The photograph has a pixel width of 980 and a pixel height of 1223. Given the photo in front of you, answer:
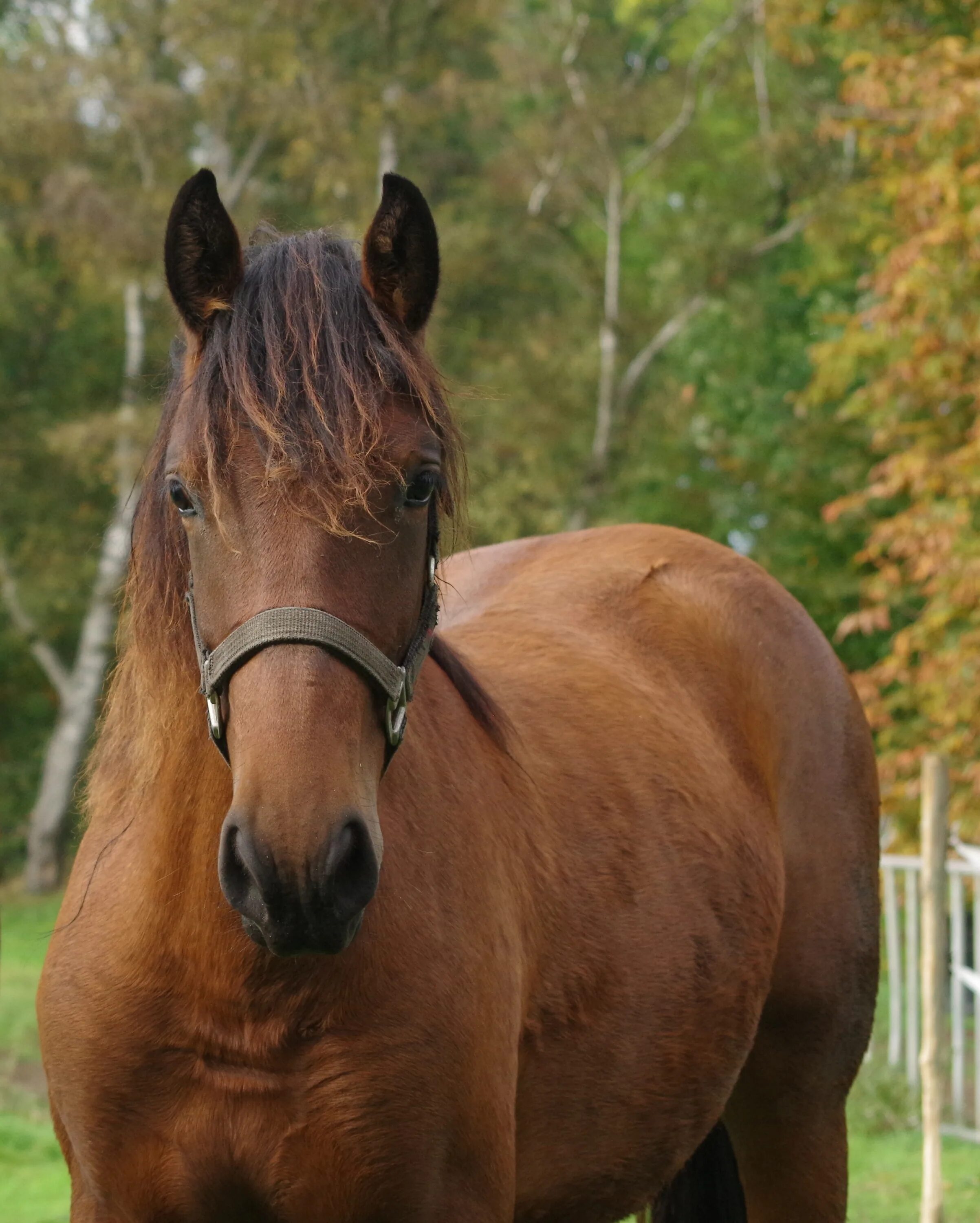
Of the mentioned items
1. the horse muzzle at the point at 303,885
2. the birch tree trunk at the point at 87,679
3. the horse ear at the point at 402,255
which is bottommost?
the birch tree trunk at the point at 87,679

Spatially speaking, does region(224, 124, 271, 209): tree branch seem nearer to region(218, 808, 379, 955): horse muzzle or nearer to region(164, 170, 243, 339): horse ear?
region(164, 170, 243, 339): horse ear

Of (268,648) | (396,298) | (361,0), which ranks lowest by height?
(268,648)

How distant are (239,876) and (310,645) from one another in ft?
1.09

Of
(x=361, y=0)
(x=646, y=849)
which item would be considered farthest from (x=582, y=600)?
(x=361, y=0)

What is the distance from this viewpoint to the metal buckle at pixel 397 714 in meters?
2.18

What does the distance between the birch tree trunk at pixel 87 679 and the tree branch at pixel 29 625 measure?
0.13 meters

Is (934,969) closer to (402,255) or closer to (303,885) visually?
(402,255)

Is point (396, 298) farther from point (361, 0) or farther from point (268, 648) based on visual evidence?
point (361, 0)

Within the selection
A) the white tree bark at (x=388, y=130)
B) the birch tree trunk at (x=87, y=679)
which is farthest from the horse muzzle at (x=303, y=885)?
the white tree bark at (x=388, y=130)

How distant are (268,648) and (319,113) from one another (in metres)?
19.6

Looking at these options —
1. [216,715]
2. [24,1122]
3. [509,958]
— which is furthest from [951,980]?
[216,715]

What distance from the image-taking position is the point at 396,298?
245 cm

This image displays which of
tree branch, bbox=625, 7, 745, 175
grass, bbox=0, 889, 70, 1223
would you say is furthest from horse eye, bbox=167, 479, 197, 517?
tree branch, bbox=625, 7, 745, 175

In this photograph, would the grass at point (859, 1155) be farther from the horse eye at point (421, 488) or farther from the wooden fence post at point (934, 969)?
the horse eye at point (421, 488)
